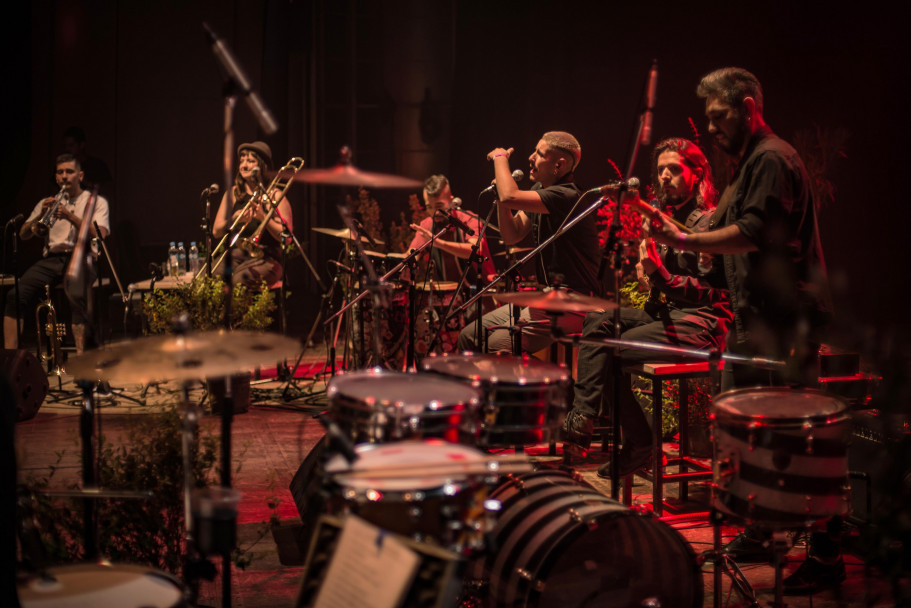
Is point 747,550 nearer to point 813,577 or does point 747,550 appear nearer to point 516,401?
point 813,577

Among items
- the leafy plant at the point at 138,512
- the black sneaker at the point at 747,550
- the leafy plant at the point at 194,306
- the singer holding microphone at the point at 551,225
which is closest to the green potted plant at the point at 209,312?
the leafy plant at the point at 194,306

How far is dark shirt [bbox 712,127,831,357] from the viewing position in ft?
10.5

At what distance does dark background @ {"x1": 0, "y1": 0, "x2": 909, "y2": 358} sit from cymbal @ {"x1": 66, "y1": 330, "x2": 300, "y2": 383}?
763 centimetres

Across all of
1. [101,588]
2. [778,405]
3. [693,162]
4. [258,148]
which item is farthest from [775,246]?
[258,148]

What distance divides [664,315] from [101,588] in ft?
10.0

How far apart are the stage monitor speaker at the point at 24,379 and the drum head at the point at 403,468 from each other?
12.2 ft

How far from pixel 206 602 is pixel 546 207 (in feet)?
8.81

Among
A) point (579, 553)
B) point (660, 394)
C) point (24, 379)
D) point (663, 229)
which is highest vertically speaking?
Result: point (663, 229)

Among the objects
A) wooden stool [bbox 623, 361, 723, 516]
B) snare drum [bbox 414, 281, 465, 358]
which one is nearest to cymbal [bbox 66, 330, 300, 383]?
wooden stool [bbox 623, 361, 723, 516]

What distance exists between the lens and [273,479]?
441 centimetres

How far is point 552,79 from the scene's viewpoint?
9.84 metres

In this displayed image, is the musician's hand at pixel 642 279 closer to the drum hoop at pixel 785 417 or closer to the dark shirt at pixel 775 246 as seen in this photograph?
the dark shirt at pixel 775 246

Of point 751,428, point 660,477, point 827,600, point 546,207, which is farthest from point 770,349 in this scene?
point 546,207

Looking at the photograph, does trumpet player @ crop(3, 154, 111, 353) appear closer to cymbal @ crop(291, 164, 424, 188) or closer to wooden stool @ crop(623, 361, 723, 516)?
cymbal @ crop(291, 164, 424, 188)
